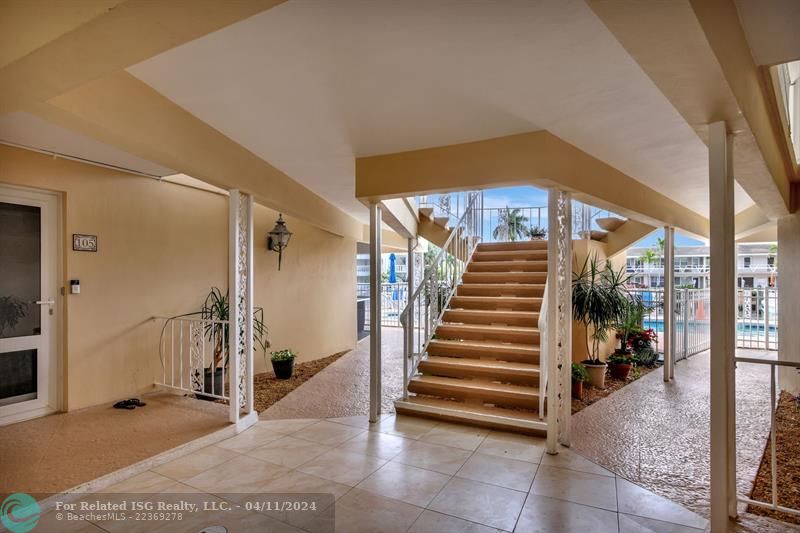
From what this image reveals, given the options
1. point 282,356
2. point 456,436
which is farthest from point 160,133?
point 282,356

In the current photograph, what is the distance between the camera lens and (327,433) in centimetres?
371

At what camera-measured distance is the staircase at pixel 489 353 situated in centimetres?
404

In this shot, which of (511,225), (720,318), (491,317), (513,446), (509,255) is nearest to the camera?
(720,318)

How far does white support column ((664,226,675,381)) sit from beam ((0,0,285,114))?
5795 millimetres

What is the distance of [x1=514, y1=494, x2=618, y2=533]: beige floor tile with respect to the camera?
231 centimetres

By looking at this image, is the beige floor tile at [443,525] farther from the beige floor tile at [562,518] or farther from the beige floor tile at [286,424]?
the beige floor tile at [286,424]

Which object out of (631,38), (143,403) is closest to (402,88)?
(631,38)

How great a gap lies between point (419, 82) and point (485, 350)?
3091mm

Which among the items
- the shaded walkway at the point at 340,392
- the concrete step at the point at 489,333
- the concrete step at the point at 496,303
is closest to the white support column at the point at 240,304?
the shaded walkway at the point at 340,392

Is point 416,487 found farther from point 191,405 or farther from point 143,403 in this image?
point 143,403

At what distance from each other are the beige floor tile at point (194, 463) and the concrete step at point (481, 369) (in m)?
2.25

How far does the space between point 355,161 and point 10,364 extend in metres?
3.50

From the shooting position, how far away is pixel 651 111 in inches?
107

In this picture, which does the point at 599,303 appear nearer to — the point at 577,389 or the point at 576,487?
the point at 577,389
